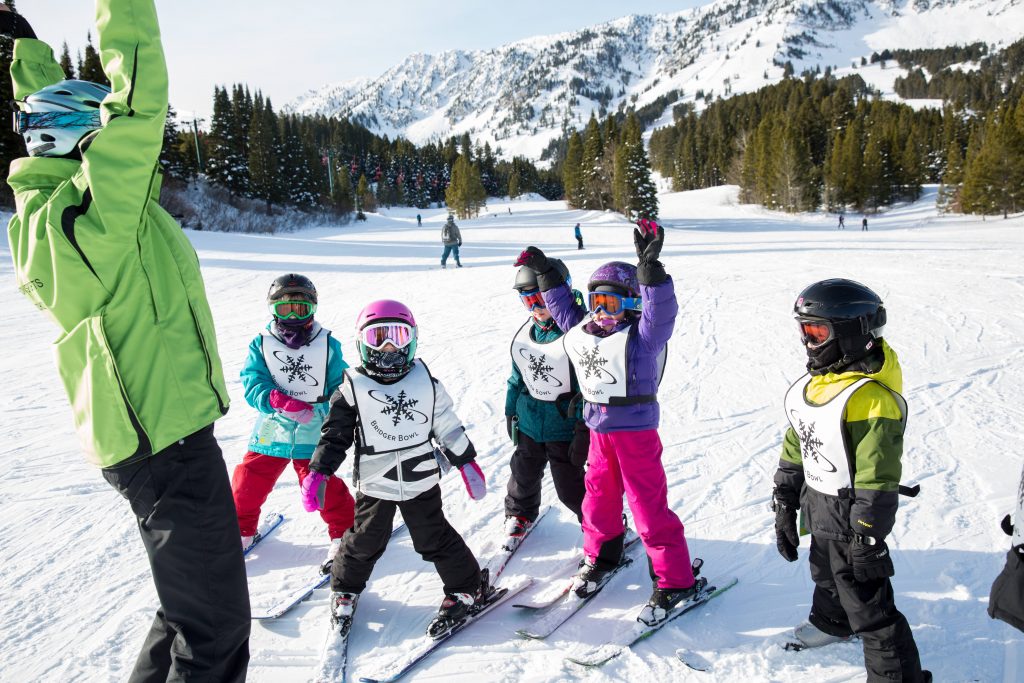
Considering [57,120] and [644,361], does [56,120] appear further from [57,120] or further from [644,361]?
[644,361]

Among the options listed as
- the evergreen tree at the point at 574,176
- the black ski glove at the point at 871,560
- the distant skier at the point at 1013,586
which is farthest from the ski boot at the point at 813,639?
the evergreen tree at the point at 574,176

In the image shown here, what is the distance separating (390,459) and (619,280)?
150cm

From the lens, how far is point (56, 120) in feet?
5.76

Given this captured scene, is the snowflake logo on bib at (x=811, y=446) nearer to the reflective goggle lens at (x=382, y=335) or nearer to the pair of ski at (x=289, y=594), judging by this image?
the reflective goggle lens at (x=382, y=335)

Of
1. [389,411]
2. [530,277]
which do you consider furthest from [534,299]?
[389,411]

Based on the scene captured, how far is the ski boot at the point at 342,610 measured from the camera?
112 inches

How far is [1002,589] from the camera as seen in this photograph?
67.1 inches

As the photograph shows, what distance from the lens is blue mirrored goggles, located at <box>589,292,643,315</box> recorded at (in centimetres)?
288

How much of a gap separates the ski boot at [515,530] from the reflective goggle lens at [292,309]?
1.91m

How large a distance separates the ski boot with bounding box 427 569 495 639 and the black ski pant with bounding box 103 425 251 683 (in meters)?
1.09

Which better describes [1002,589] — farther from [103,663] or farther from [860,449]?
[103,663]

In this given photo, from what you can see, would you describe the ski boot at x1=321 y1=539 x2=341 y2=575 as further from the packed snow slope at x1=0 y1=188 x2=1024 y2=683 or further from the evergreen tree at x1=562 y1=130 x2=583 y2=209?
the evergreen tree at x1=562 y1=130 x2=583 y2=209

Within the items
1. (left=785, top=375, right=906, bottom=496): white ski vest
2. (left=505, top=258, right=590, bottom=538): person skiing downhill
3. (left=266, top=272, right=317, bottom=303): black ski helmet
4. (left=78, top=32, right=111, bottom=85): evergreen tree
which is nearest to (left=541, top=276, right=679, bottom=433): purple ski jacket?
(left=505, top=258, right=590, bottom=538): person skiing downhill

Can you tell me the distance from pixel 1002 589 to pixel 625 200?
42877 mm
